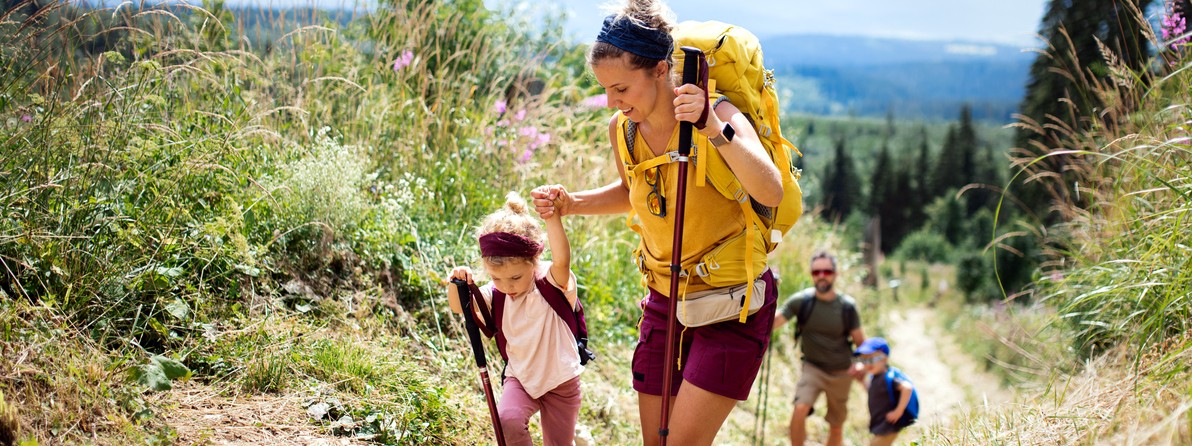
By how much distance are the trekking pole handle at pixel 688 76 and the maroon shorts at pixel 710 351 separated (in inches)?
24.6

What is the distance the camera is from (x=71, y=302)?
351 centimetres

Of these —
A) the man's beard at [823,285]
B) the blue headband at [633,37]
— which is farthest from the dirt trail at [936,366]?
the blue headband at [633,37]

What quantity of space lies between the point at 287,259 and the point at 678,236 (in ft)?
8.16

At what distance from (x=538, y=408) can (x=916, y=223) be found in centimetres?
11851

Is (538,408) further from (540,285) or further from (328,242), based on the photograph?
(328,242)

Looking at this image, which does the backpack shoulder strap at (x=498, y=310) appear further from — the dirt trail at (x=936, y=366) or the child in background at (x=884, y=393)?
the dirt trail at (x=936, y=366)

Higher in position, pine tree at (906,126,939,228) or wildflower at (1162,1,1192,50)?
wildflower at (1162,1,1192,50)

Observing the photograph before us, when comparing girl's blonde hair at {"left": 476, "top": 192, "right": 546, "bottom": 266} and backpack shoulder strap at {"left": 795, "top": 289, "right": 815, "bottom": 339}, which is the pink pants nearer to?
girl's blonde hair at {"left": 476, "top": 192, "right": 546, "bottom": 266}

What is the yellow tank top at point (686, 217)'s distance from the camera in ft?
9.65

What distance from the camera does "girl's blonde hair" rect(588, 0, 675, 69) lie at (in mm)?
2783

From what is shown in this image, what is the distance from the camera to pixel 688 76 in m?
2.72

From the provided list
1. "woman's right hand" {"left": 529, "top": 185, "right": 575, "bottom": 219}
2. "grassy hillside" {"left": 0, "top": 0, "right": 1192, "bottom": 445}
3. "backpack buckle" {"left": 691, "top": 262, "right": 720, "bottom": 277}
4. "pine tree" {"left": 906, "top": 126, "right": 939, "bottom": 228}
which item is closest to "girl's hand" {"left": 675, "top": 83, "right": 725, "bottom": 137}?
"backpack buckle" {"left": 691, "top": 262, "right": 720, "bottom": 277}

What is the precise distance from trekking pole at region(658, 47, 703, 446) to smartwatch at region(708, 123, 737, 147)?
0.12 meters

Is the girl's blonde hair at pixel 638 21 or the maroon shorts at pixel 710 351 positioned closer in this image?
the girl's blonde hair at pixel 638 21
